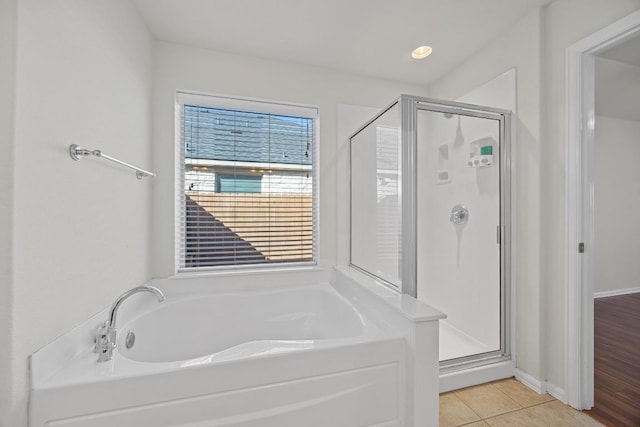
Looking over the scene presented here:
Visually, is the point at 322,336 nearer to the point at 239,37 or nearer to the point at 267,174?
the point at 267,174

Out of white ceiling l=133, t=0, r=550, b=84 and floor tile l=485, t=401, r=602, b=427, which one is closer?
floor tile l=485, t=401, r=602, b=427

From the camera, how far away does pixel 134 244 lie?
1.83 meters

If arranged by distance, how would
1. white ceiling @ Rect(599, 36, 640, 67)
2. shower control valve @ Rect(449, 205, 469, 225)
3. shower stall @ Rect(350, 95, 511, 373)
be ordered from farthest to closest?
shower control valve @ Rect(449, 205, 469, 225)
white ceiling @ Rect(599, 36, 640, 67)
shower stall @ Rect(350, 95, 511, 373)

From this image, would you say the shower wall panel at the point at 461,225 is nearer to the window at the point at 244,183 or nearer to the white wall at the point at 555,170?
the white wall at the point at 555,170

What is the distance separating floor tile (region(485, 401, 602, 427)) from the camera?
1479 mm

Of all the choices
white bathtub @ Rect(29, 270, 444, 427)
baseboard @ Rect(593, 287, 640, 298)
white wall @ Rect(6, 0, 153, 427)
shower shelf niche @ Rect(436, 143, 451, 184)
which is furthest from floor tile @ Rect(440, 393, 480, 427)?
baseboard @ Rect(593, 287, 640, 298)

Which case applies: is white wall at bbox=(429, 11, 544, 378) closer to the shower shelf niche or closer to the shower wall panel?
the shower wall panel

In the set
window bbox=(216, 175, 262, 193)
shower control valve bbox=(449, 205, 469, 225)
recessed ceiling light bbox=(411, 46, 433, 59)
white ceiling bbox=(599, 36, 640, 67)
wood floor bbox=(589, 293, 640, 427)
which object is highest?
recessed ceiling light bbox=(411, 46, 433, 59)

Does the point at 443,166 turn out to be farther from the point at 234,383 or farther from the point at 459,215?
the point at 234,383

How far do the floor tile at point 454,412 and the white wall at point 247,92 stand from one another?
125cm

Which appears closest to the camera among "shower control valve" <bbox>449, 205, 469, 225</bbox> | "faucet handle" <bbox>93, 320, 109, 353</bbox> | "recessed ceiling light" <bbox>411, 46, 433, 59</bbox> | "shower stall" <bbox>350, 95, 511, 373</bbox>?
"faucet handle" <bbox>93, 320, 109, 353</bbox>

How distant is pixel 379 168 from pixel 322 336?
4.37ft

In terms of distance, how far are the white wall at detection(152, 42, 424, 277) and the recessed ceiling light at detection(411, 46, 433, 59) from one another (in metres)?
0.41

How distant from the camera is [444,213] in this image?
2541 millimetres
